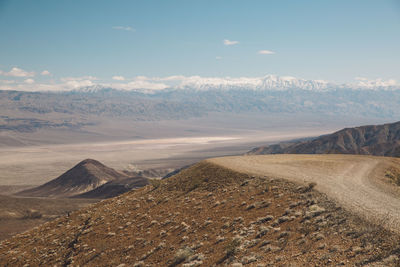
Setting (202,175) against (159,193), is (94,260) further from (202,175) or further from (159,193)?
(202,175)

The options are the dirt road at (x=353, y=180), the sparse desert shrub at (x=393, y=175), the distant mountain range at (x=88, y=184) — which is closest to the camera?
the dirt road at (x=353, y=180)

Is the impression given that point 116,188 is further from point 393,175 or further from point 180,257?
point 180,257

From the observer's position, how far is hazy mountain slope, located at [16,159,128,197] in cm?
11809

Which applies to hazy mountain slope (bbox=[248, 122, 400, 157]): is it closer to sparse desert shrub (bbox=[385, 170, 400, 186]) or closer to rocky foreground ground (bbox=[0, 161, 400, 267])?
sparse desert shrub (bbox=[385, 170, 400, 186])

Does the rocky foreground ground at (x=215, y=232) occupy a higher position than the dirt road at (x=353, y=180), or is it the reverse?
the dirt road at (x=353, y=180)

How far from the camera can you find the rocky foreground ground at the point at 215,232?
41.3 ft

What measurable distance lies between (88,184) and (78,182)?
5221 millimetres

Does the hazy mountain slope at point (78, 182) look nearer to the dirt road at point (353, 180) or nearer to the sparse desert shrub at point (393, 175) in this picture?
the dirt road at point (353, 180)

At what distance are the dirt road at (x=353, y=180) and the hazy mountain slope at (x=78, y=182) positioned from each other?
10130cm

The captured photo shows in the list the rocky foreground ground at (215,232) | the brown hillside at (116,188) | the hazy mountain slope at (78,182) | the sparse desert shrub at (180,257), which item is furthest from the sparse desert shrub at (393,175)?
the hazy mountain slope at (78,182)

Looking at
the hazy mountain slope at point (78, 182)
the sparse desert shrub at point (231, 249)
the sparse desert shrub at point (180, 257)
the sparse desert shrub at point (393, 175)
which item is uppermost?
the sparse desert shrub at point (393, 175)

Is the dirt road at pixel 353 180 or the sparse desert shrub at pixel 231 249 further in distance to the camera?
the dirt road at pixel 353 180

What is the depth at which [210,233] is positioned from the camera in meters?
16.9

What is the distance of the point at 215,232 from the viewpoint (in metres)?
16.9
